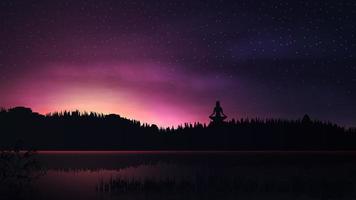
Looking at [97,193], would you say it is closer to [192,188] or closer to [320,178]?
[192,188]

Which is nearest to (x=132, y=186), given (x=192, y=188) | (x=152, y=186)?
(x=152, y=186)

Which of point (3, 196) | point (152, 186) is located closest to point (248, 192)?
point (152, 186)

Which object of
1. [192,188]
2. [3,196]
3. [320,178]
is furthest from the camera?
[320,178]

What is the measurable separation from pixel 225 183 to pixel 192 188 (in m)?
4.86

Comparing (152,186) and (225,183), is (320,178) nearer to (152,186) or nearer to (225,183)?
(225,183)

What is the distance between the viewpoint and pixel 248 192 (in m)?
36.5

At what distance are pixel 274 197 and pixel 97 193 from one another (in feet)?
49.1

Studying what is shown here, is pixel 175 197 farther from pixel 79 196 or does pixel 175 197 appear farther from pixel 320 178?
pixel 320 178

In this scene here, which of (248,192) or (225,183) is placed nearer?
(248,192)

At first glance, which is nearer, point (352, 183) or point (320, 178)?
point (352, 183)

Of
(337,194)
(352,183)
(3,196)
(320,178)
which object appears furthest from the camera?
(320,178)

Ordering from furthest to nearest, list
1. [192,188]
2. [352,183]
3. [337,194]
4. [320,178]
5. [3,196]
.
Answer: [320,178] < [352,183] < [192,188] < [337,194] < [3,196]

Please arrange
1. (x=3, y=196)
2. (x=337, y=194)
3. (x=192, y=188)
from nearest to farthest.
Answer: (x=3, y=196) < (x=337, y=194) < (x=192, y=188)

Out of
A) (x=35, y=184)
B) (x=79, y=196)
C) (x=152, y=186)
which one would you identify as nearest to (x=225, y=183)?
(x=152, y=186)
